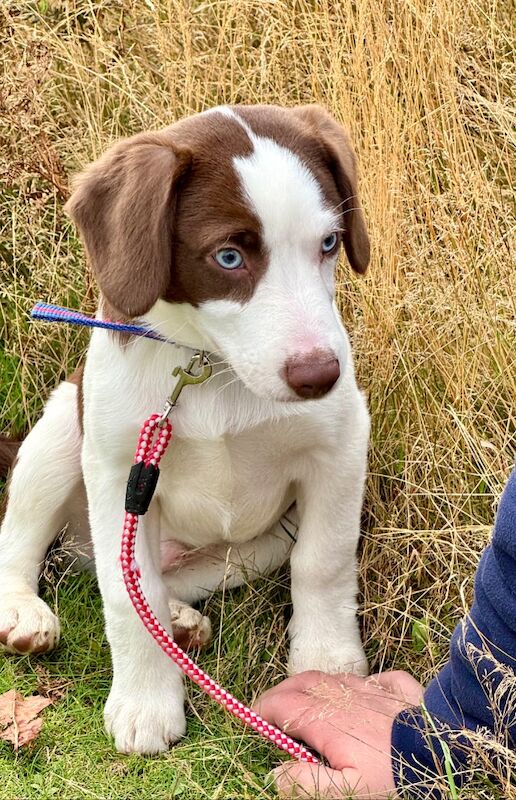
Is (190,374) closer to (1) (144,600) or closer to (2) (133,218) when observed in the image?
(2) (133,218)

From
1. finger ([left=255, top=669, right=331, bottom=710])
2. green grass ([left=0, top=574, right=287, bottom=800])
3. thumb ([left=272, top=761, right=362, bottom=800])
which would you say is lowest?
green grass ([left=0, top=574, right=287, bottom=800])

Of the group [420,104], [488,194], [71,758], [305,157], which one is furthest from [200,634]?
[420,104]

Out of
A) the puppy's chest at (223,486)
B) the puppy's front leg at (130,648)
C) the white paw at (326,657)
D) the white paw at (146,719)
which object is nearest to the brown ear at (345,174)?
the puppy's chest at (223,486)

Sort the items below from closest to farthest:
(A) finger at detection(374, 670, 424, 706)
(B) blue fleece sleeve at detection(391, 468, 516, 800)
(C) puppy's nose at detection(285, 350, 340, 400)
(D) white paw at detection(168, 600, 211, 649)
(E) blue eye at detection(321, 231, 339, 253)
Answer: (B) blue fleece sleeve at detection(391, 468, 516, 800) → (C) puppy's nose at detection(285, 350, 340, 400) → (E) blue eye at detection(321, 231, 339, 253) → (A) finger at detection(374, 670, 424, 706) → (D) white paw at detection(168, 600, 211, 649)

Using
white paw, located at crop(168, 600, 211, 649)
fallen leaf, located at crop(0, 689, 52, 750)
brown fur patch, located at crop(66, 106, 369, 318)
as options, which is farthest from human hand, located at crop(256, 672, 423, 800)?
brown fur patch, located at crop(66, 106, 369, 318)

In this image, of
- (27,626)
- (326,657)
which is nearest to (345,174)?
(326,657)

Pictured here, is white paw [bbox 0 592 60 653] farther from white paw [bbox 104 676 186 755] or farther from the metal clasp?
the metal clasp
